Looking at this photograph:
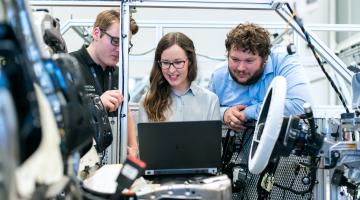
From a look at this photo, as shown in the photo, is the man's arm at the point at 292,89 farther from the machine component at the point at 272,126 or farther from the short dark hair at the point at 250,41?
the machine component at the point at 272,126

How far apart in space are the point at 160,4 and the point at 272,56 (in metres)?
0.65

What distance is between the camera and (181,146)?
1.66m

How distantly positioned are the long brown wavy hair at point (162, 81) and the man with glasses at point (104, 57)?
134mm

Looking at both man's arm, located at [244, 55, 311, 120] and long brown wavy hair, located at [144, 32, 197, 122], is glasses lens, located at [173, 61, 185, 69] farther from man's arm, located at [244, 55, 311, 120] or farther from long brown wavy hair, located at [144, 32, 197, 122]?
man's arm, located at [244, 55, 311, 120]

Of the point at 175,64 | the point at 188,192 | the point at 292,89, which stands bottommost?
the point at 188,192

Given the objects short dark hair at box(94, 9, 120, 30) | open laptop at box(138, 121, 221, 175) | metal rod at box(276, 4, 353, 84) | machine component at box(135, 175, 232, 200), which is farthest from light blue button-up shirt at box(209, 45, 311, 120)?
machine component at box(135, 175, 232, 200)

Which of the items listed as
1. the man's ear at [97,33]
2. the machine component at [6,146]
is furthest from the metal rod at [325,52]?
the machine component at [6,146]

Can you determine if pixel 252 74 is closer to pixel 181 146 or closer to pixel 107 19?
pixel 181 146

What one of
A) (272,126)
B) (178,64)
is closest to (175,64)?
(178,64)

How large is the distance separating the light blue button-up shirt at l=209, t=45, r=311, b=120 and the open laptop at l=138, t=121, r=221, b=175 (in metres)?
0.38

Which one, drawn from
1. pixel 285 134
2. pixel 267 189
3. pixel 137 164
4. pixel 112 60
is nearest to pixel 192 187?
pixel 137 164

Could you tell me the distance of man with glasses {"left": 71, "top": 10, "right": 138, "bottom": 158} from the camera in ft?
7.03

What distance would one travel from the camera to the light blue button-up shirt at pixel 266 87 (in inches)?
77.9

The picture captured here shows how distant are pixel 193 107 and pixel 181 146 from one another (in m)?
0.51
